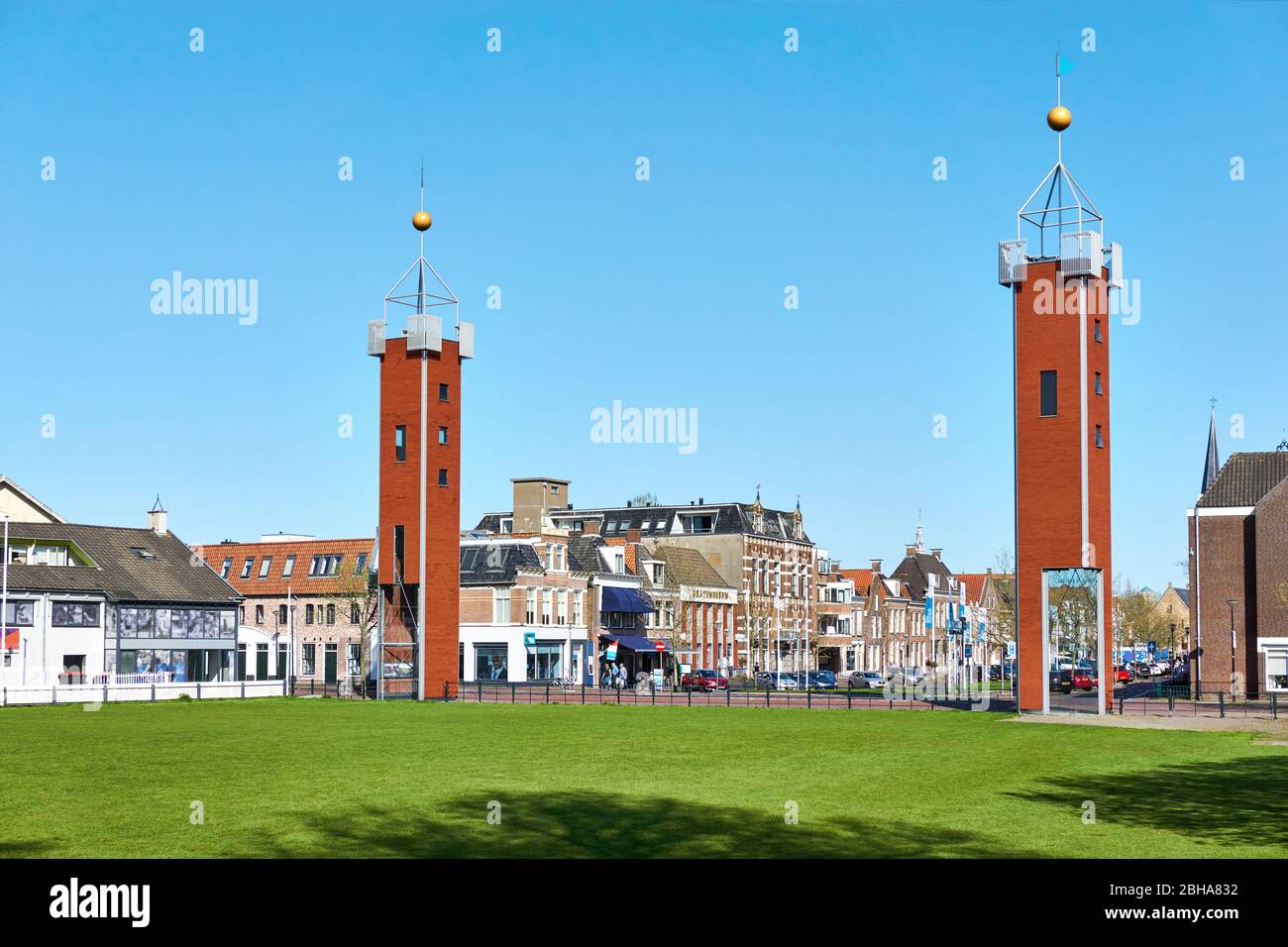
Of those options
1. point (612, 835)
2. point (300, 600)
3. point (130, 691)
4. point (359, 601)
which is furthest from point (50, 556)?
point (612, 835)

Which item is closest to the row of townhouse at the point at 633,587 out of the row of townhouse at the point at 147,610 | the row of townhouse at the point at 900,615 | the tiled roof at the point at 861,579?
the row of townhouse at the point at 900,615

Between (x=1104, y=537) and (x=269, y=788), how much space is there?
39.5 meters

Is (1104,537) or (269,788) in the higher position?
(1104,537)

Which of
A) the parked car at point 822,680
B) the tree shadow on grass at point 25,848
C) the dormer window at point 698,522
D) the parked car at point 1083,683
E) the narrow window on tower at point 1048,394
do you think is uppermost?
the narrow window on tower at point 1048,394

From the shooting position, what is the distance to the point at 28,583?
7012cm

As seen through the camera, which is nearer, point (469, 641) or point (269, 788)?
point (269, 788)

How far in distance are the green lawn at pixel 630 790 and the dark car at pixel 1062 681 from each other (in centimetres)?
3425

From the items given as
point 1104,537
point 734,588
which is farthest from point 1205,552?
point 734,588

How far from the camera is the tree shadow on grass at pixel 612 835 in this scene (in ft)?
60.6

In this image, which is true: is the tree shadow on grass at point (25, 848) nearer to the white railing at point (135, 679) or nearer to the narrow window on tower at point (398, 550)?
the narrow window on tower at point (398, 550)

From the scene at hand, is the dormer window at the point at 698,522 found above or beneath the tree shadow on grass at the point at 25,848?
above
